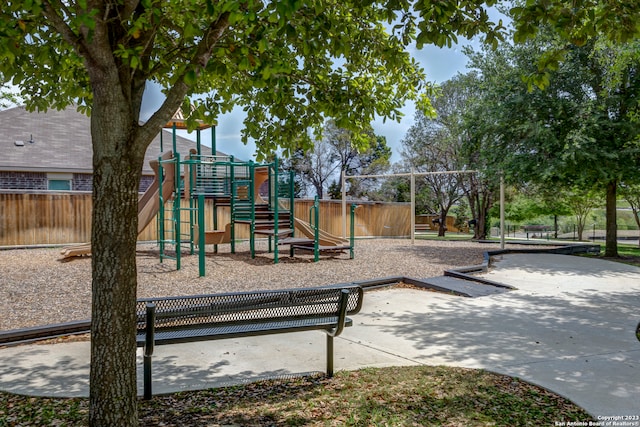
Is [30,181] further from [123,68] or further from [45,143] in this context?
[123,68]

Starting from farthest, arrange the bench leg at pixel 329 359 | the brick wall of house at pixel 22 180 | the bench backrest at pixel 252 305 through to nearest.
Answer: the brick wall of house at pixel 22 180 < the bench leg at pixel 329 359 < the bench backrest at pixel 252 305

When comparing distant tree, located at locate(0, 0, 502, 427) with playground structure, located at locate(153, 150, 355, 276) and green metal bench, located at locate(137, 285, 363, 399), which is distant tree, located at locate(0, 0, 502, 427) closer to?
green metal bench, located at locate(137, 285, 363, 399)

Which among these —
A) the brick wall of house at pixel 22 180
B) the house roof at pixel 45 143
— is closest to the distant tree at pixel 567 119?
the house roof at pixel 45 143

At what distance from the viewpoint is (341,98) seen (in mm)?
4492

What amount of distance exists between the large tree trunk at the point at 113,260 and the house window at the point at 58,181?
18.4m

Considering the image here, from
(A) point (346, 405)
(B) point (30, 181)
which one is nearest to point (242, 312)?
(A) point (346, 405)

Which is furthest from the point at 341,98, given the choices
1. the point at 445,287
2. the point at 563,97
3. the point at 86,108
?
the point at 563,97

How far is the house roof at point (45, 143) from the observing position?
1806 cm

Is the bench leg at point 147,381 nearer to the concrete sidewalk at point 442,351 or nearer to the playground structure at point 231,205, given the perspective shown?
the concrete sidewalk at point 442,351

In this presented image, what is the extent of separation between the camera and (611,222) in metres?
14.2

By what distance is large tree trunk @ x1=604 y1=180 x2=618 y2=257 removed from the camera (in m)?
14.0

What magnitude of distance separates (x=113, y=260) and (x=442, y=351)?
3372 mm

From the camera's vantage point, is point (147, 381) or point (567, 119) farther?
point (567, 119)

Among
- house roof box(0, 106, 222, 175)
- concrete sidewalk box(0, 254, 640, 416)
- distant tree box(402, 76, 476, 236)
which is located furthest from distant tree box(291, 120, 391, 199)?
concrete sidewalk box(0, 254, 640, 416)
